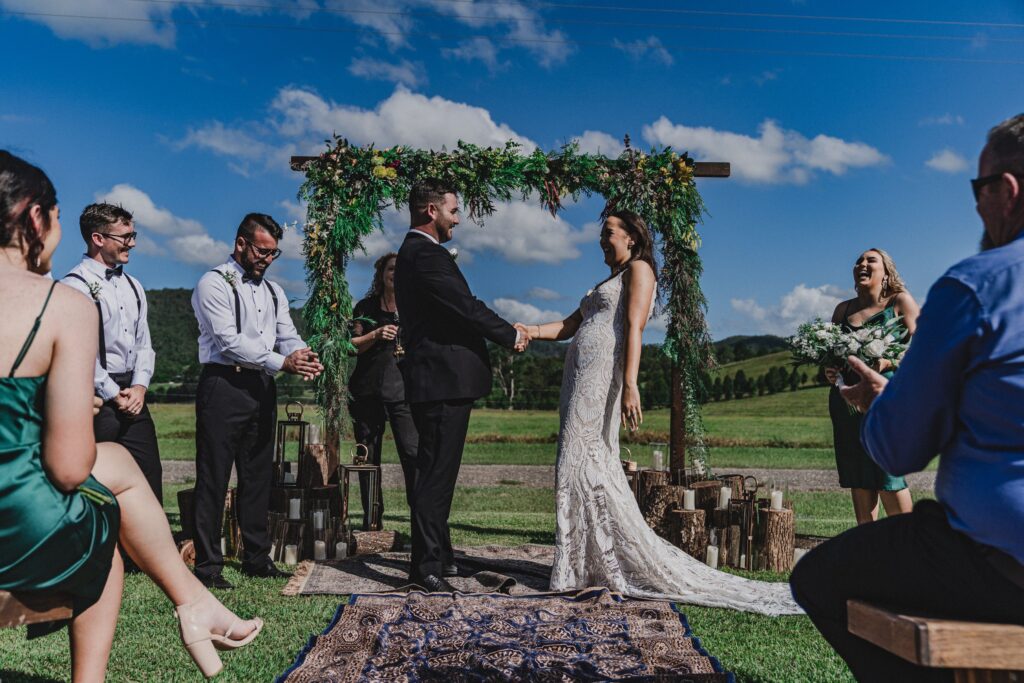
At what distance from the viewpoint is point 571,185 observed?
8109mm

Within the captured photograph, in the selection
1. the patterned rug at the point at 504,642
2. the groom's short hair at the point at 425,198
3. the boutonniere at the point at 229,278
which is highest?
the groom's short hair at the point at 425,198

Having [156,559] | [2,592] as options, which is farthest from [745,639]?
[2,592]

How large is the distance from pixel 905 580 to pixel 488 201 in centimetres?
630

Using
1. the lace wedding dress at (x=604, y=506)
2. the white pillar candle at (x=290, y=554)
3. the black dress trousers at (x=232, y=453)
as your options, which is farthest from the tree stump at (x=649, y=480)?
the black dress trousers at (x=232, y=453)

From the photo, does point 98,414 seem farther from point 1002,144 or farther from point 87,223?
point 1002,144

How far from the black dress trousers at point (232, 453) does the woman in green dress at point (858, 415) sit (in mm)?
3826

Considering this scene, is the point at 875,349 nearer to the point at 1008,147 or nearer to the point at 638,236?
the point at 1008,147

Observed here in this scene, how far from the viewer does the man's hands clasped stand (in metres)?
5.58

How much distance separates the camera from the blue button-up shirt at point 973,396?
1944mm

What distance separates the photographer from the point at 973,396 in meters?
2.00

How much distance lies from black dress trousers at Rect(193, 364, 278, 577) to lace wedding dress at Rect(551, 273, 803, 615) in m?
1.94

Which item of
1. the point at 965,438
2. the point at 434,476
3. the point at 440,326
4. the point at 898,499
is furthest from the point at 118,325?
the point at 898,499

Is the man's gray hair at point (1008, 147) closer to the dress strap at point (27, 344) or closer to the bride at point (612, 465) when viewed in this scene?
the dress strap at point (27, 344)

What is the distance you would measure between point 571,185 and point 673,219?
102 centimetres
